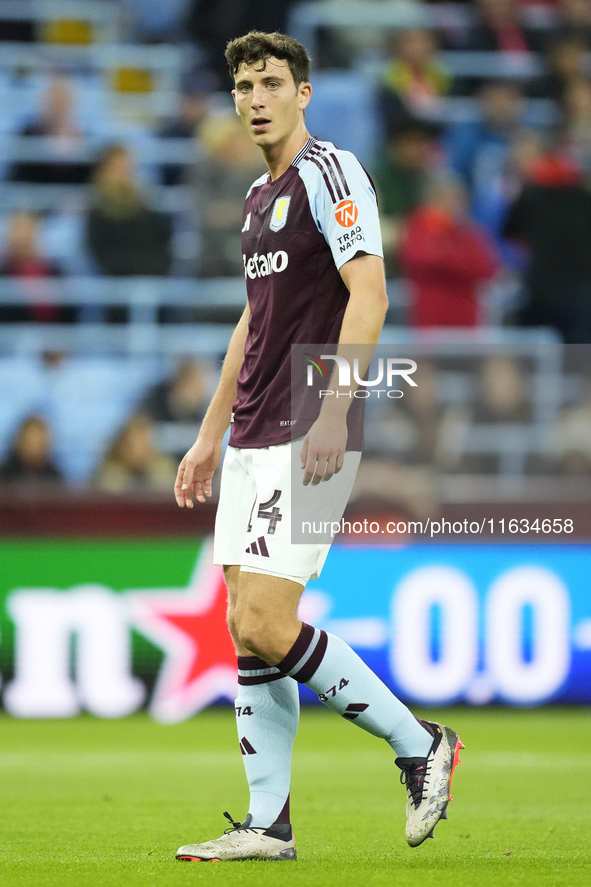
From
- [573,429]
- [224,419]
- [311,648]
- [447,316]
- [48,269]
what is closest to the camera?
[311,648]

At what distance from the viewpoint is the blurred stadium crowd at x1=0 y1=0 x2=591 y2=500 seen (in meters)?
9.15

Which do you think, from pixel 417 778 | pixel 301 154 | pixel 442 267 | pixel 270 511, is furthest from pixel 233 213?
pixel 417 778

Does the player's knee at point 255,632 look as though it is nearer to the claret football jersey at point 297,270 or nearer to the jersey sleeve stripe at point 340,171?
the claret football jersey at point 297,270

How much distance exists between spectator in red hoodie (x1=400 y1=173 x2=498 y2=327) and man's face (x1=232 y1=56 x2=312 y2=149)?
19.7 feet

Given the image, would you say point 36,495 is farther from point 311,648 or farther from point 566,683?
point 311,648

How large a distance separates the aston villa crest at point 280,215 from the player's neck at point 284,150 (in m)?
0.14

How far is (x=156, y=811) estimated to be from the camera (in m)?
5.18

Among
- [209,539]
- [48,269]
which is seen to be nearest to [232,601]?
[209,539]

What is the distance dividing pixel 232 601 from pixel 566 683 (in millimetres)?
4739

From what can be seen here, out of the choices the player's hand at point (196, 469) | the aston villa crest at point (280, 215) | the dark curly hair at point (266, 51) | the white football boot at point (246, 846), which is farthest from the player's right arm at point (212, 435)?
the white football boot at point (246, 846)

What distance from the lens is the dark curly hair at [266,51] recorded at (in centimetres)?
400

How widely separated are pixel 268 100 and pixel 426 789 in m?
1.98

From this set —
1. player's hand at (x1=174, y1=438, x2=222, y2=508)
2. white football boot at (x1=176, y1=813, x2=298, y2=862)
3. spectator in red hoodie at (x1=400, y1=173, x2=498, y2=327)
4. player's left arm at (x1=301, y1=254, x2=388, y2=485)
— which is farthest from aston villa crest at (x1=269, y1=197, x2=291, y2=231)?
spectator in red hoodie at (x1=400, y1=173, x2=498, y2=327)

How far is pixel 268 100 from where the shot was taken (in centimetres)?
399
